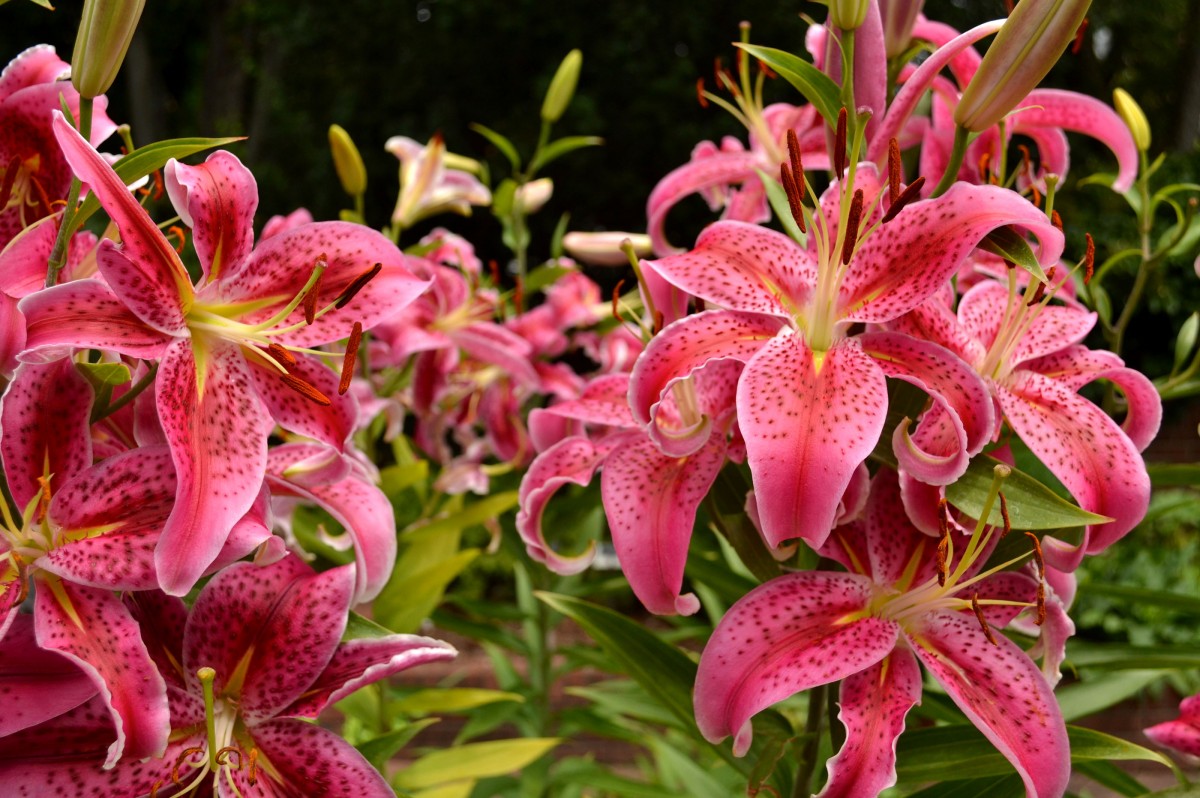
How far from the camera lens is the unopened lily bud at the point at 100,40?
440mm

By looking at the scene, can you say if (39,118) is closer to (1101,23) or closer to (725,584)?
(725,584)

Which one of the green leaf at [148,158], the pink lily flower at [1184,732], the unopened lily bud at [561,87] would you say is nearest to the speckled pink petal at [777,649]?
the pink lily flower at [1184,732]

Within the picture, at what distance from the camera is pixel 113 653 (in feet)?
1.35

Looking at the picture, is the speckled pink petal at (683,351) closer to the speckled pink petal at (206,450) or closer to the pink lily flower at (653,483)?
the pink lily flower at (653,483)

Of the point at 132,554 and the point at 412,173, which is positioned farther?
the point at 412,173

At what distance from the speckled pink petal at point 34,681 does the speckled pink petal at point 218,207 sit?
167 mm

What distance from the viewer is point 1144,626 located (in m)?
2.98

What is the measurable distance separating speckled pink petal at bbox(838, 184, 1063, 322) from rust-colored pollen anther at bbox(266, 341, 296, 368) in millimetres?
251

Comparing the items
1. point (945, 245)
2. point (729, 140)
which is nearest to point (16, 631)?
point (945, 245)

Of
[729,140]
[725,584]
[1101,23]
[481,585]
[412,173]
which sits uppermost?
[729,140]

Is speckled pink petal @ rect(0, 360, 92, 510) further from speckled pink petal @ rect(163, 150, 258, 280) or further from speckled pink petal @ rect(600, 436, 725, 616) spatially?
speckled pink petal @ rect(600, 436, 725, 616)

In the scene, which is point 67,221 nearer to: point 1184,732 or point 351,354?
point 351,354

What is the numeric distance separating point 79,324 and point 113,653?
0.13 m

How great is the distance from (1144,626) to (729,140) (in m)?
2.66
